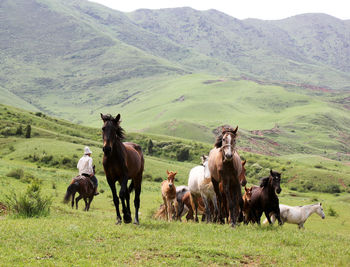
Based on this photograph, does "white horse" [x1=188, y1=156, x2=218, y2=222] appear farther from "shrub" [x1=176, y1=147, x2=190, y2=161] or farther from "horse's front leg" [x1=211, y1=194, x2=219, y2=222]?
"shrub" [x1=176, y1=147, x2=190, y2=161]

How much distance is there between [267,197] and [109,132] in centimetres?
674

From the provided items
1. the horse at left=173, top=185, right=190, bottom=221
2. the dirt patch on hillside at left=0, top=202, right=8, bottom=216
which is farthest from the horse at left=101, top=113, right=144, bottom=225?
the horse at left=173, top=185, right=190, bottom=221

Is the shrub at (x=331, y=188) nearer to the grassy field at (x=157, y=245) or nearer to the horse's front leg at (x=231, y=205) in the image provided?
the grassy field at (x=157, y=245)

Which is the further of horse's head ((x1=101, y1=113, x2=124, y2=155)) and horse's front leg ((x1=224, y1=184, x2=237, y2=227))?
horse's front leg ((x1=224, y1=184, x2=237, y2=227))

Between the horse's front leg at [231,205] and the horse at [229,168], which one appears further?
the horse's front leg at [231,205]

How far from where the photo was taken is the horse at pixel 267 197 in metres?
15.7

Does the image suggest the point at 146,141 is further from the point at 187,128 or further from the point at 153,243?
the point at 153,243

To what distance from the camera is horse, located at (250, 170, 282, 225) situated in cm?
1570

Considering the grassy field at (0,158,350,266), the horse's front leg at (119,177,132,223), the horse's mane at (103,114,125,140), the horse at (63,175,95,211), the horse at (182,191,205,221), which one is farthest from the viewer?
the horse at (182,191,205,221)

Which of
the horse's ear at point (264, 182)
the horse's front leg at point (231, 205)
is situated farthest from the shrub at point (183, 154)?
the horse's front leg at point (231, 205)

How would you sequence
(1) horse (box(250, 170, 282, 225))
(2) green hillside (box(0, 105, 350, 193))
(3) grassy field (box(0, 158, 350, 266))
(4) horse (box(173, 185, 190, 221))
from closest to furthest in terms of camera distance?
1. (3) grassy field (box(0, 158, 350, 266))
2. (1) horse (box(250, 170, 282, 225))
3. (4) horse (box(173, 185, 190, 221))
4. (2) green hillside (box(0, 105, 350, 193))

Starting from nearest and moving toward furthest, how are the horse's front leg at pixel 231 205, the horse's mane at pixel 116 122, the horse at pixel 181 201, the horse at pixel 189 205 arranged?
the horse's mane at pixel 116 122, the horse's front leg at pixel 231 205, the horse at pixel 189 205, the horse at pixel 181 201

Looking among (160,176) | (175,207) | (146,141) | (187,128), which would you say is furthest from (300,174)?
(187,128)

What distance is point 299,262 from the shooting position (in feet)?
30.7
